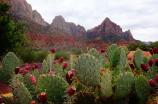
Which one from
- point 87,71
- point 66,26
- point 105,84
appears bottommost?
point 105,84

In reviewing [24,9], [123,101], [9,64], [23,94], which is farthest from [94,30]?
[23,94]

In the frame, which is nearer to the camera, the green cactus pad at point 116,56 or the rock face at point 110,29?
the green cactus pad at point 116,56

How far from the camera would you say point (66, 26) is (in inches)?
3875

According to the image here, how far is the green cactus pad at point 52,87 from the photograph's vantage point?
1.37 metres

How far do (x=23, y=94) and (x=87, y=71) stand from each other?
66 cm

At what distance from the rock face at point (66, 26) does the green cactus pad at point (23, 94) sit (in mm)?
93035

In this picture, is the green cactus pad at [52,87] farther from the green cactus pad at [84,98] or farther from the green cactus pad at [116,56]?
the green cactus pad at [116,56]

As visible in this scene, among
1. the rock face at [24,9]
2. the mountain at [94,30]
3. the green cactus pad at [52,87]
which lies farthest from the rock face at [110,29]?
the green cactus pad at [52,87]

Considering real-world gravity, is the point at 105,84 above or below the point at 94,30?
below

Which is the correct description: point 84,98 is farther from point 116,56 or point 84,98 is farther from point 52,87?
point 116,56

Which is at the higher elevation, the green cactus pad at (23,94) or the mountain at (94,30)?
the mountain at (94,30)

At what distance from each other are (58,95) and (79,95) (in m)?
0.22

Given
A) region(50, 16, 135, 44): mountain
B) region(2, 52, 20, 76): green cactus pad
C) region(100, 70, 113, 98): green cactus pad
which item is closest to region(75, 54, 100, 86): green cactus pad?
region(100, 70, 113, 98): green cactus pad

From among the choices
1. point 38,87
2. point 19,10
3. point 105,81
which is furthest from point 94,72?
point 19,10
